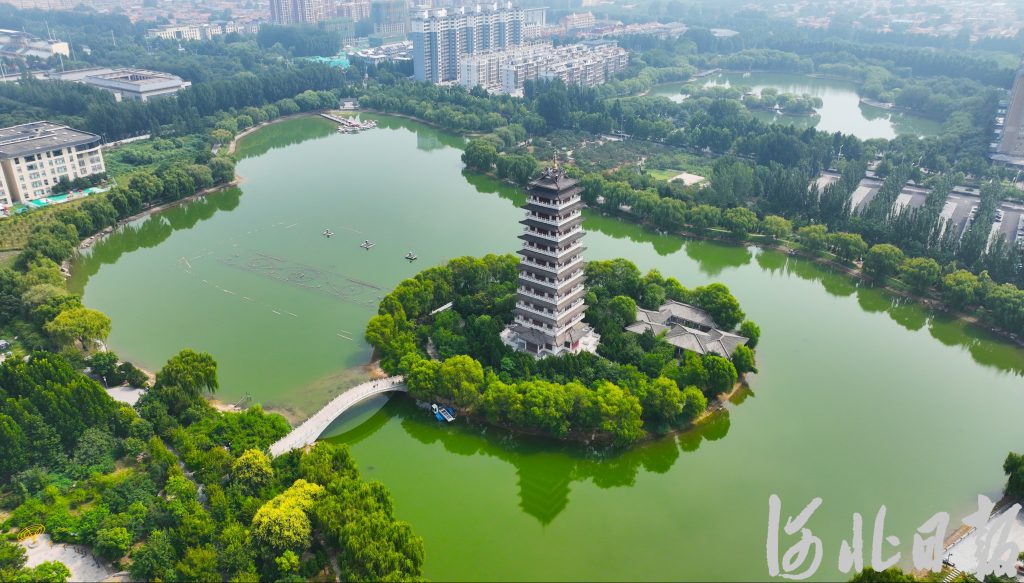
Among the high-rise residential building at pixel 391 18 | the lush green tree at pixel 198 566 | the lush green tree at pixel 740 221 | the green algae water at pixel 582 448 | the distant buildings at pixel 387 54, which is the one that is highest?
the high-rise residential building at pixel 391 18

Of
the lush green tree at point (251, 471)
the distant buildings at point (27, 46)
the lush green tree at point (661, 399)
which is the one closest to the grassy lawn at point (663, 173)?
the lush green tree at point (661, 399)

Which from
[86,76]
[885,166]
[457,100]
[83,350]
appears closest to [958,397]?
[885,166]

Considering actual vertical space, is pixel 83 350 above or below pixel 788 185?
below

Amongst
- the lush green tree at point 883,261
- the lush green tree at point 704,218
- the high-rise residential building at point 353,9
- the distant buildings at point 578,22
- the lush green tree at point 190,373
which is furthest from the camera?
the high-rise residential building at point 353,9

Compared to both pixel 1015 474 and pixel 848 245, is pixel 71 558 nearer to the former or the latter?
pixel 1015 474

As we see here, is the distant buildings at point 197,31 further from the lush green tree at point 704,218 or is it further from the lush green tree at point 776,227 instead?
the lush green tree at point 776,227

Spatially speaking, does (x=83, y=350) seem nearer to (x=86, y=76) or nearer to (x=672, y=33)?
(x=86, y=76)

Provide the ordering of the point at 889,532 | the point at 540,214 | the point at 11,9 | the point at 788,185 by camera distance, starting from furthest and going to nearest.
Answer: the point at 11,9 → the point at 788,185 → the point at 540,214 → the point at 889,532
